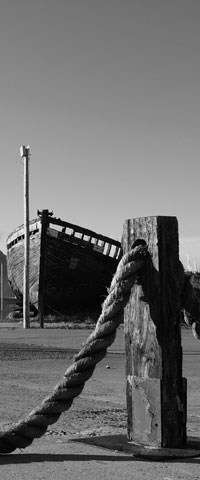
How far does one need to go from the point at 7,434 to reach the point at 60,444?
0.53 m

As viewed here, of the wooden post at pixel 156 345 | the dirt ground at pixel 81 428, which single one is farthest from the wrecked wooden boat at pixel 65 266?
the wooden post at pixel 156 345

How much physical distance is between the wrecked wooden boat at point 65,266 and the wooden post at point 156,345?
88.7ft

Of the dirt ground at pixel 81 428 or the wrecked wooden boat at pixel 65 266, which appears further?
the wrecked wooden boat at pixel 65 266

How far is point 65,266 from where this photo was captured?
32.1 meters

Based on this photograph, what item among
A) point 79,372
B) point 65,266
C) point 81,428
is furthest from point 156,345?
point 65,266

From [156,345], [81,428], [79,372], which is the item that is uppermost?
[156,345]

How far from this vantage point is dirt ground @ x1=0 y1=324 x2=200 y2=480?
11.6ft

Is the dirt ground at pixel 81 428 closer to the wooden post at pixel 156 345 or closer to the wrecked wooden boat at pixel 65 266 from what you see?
the wooden post at pixel 156 345

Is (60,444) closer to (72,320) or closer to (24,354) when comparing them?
(24,354)

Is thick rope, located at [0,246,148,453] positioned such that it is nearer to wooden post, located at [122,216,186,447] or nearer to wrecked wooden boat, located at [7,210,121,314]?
wooden post, located at [122,216,186,447]

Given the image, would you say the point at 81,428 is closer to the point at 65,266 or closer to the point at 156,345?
the point at 156,345

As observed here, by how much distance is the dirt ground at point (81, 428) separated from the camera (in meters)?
3.53

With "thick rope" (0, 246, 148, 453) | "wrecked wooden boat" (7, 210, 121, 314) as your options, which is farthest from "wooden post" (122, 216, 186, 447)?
"wrecked wooden boat" (7, 210, 121, 314)

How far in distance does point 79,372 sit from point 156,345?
17.4 inches
